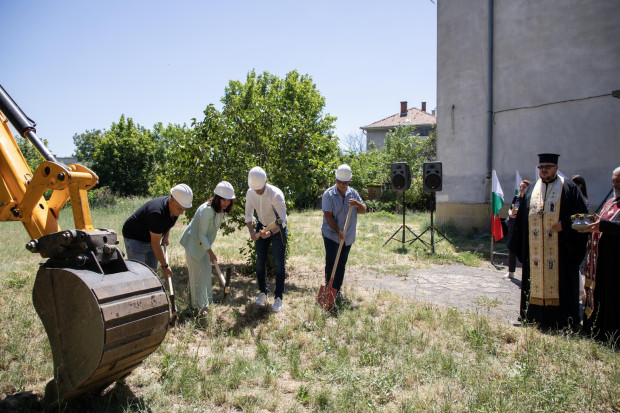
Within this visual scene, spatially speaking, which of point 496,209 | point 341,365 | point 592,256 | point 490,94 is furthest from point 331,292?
point 490,94

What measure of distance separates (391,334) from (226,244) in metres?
7.56

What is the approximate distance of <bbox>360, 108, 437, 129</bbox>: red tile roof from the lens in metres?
42.1

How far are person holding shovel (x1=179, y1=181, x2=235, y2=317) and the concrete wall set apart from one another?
9452 millimetres

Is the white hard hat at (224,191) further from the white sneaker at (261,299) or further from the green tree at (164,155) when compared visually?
the green tree at (164,155)

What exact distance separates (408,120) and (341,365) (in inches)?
1634

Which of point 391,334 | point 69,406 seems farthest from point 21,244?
point 391,334

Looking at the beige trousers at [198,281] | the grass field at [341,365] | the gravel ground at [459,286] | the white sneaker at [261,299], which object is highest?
the beige trousers at [198,281]

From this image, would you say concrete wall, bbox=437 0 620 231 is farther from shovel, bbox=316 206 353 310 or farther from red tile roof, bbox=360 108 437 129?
red tile roof, bbox=360 108 437 129

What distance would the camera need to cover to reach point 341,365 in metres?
3.88

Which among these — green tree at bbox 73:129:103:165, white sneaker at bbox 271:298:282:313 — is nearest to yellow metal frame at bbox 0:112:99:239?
white sneaker at bbox 271:298:282:313

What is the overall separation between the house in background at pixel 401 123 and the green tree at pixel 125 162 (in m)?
20.6

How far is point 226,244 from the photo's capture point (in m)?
11.6

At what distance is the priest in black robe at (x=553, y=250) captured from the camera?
16.3 ft

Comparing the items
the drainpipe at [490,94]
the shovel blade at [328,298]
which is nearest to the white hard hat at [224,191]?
the shovel blade at [328,298]
